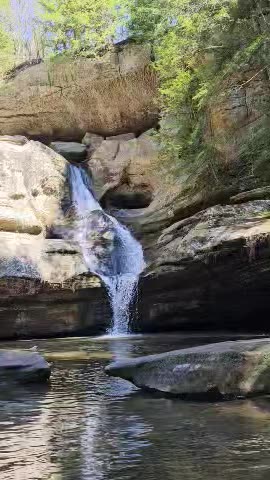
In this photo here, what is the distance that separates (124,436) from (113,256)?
1488 cm

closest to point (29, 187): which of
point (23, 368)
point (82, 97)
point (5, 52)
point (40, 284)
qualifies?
point (40, 284)

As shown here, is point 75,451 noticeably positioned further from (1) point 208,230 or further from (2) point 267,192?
(2) point 267,192

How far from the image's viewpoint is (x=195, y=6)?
1678 centimetres

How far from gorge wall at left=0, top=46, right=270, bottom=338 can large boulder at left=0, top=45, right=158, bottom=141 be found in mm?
3790

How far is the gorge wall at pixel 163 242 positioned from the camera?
1609 cm

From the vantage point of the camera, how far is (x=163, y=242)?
18859 millimetres

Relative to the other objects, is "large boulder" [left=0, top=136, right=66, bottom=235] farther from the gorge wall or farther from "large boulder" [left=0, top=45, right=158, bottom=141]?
"large boulder" [left=0, top=45, right=158, bottom=141]

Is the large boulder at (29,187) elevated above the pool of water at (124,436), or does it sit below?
above

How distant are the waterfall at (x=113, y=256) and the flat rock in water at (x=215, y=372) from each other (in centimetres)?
1115

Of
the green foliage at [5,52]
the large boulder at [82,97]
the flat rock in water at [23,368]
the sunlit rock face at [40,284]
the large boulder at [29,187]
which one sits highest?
the green foliage at [5,52]

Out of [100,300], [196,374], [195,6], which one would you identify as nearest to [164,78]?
[195,6]

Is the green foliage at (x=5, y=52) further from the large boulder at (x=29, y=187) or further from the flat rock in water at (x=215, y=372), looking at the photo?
the flat rock in water at (x=215, y=372)

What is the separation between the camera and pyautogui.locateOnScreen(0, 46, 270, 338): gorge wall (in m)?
16.1

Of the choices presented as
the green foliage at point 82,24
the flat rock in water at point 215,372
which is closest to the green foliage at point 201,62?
the green foliage at point 82,24
